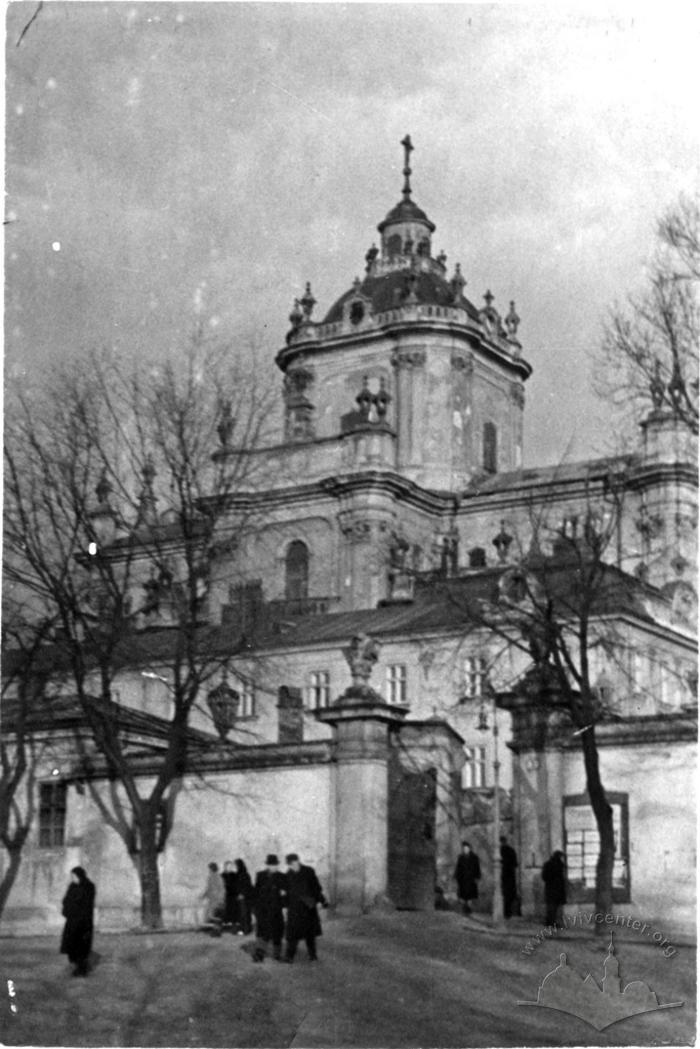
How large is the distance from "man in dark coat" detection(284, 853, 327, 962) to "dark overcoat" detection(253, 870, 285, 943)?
0.33ft

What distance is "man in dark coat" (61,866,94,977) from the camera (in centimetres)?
2119

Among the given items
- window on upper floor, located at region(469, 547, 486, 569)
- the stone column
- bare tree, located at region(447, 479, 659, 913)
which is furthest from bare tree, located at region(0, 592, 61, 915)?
window on upper floor, located at region(469, 547, 486, 569)

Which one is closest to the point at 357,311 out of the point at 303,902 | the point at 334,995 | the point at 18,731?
the point at 18,731

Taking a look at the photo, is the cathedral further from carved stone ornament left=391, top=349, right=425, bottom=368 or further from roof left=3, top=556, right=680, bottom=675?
carved stone ornament left=391, top=349, right=425, bottom=368

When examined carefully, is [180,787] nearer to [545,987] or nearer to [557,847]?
[557,847]

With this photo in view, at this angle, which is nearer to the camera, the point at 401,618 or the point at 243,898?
the point at 243,898

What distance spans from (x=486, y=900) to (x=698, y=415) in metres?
6.57

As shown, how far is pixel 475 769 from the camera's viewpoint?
33562mm

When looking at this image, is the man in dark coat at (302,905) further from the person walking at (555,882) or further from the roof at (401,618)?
the roof at (401,618)

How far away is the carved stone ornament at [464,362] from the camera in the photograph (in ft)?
192

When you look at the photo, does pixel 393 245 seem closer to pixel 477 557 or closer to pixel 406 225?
pixel 406 225

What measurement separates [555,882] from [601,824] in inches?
35.5

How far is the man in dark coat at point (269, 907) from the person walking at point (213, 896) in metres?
0.44

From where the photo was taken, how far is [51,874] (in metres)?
23.3
